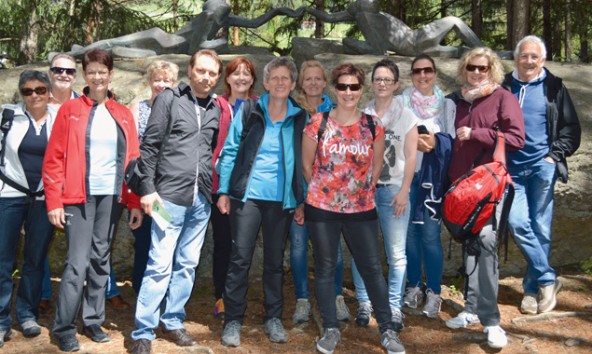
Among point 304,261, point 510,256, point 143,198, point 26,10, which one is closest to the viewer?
point 143,198

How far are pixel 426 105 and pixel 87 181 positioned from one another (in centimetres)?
266

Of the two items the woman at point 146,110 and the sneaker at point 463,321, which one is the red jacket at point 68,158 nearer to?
the woman at point 146,110

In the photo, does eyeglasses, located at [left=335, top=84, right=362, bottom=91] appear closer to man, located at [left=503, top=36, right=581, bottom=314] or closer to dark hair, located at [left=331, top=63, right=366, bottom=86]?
dark hair, located at [left=331, top=63, right=366, bottom=86]

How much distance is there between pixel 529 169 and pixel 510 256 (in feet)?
5.51

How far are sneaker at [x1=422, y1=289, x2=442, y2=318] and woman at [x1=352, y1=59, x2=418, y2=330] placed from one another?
0.49 metres

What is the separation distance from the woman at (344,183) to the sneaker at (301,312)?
74cm

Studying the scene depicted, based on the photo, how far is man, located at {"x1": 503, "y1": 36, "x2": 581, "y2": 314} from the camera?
189 inches

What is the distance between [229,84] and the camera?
4730mm

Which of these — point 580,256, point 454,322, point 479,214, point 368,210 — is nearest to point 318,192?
point 368,210

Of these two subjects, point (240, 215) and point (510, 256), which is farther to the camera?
point (510, 256)

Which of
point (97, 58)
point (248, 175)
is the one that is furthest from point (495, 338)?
point (97, 58)

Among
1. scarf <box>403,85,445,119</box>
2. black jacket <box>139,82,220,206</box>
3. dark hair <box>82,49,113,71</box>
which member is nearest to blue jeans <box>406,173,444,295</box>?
scarf <box>403,85,445,119</box>

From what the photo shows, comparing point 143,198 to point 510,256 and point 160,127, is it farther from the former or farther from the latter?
point 510,256

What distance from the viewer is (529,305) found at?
507 cm
